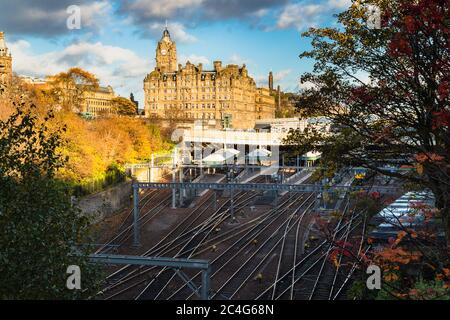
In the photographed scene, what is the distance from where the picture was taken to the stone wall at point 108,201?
28464mm

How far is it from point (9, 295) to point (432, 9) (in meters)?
7.01

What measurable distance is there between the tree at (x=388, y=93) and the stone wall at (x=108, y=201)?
18.7 m

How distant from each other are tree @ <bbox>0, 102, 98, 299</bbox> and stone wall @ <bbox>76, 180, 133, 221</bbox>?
18859 millimetres

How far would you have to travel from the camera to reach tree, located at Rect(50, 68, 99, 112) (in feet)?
193

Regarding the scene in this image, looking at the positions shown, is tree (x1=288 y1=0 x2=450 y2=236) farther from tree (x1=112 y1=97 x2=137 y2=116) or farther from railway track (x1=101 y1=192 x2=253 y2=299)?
tree (x1=112 y1=97 x2=137 y2=116)

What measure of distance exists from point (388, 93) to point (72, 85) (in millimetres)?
57992

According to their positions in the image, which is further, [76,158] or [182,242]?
[76,158]

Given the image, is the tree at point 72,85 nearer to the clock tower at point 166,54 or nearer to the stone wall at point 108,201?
the stone wall at point 108,201

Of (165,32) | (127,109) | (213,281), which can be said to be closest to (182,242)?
(213,281)

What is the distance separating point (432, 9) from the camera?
6629 mm

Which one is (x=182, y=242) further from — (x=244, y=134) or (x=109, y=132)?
(x=244, y=134)

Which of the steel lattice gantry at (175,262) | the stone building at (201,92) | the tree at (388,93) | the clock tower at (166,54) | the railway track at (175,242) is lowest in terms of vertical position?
the railway track at (175,242)

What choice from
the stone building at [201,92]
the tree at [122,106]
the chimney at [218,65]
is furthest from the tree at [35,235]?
the chimney at [218,65]

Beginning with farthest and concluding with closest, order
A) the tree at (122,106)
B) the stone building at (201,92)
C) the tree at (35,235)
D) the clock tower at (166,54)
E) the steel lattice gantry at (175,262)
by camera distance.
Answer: the clock tower at (166,54) < the stone building at (201,92) < the tree at (122,106) < the steel lattice gantry at (175,262) < the tree at (35,235)
